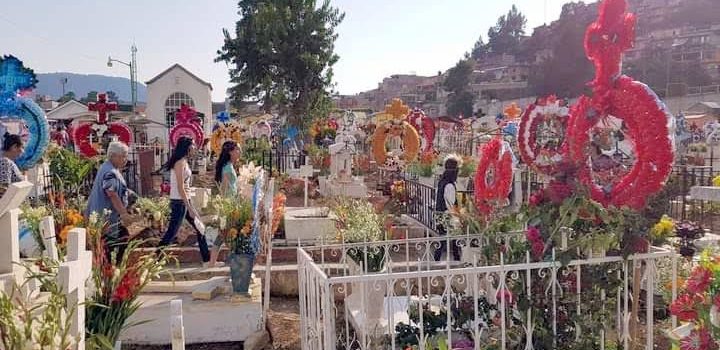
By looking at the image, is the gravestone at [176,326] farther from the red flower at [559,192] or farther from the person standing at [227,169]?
the person standing at [227,169]

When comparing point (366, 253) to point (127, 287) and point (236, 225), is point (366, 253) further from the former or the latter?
point (127, 287)

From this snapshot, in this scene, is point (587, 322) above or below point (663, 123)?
below

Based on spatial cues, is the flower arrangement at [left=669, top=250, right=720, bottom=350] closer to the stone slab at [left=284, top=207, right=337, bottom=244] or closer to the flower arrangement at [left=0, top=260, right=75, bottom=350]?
the flower arrangement at [left=0, top=260, right=75, bottom=350]

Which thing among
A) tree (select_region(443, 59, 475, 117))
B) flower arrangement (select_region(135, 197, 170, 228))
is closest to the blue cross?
flower arrangement (select_region(135, 197, 170, 228))

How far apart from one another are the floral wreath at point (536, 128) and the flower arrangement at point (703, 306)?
160cm

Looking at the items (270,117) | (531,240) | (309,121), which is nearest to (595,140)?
(531,240)

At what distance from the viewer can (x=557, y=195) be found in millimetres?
3545

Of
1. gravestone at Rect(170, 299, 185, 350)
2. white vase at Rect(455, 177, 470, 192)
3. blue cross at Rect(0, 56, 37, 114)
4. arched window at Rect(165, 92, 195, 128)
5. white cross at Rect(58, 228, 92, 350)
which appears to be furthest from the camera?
arched window at Rect(165, 92, 195, 128)

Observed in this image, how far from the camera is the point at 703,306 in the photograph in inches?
107

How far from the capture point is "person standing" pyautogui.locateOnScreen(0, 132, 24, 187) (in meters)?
5.66

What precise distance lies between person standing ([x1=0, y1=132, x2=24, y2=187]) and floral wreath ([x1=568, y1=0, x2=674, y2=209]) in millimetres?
4971

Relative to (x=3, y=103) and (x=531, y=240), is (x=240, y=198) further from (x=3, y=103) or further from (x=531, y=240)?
(x=3, y=103)

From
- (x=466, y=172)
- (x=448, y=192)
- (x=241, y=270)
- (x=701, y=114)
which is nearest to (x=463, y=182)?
(x=466, y=172)

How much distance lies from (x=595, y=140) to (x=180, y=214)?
4270mm
